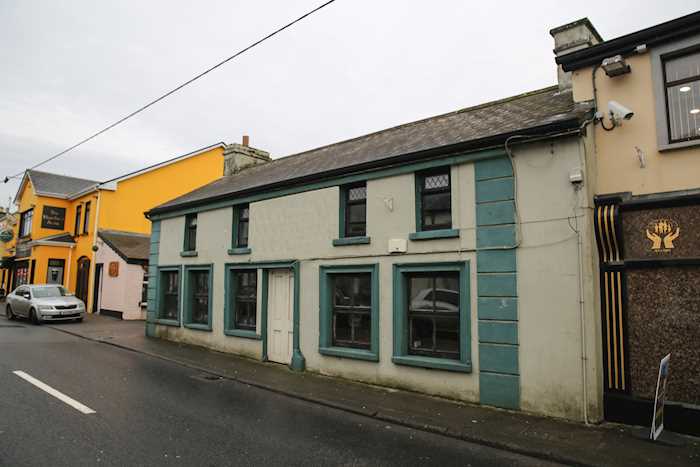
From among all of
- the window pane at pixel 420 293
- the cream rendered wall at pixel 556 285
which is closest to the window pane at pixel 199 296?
the window pane at pixel 420 293

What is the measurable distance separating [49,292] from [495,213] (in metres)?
21.2

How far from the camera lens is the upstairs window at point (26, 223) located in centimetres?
3178

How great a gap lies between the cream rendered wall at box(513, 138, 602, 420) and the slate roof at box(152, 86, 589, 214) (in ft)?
2.52

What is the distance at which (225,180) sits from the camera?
17344 mm

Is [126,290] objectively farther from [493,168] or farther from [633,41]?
[633,41]

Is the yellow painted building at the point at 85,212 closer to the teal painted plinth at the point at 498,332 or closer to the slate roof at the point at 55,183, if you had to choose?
the slate roof at the point at 55,183

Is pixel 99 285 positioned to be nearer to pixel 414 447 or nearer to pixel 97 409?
pixel 97 409

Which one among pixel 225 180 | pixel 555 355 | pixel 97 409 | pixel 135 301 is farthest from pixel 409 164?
pixel 135 301

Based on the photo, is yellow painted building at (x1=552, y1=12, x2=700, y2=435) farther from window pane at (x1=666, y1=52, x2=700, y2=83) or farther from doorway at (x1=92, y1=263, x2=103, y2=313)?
doorway at (x1=92, y1=263, x2=103, y2=313)

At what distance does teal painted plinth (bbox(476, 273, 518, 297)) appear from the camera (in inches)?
312

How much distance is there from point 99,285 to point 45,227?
28.1ft

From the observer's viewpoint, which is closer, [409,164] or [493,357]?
[493,357]

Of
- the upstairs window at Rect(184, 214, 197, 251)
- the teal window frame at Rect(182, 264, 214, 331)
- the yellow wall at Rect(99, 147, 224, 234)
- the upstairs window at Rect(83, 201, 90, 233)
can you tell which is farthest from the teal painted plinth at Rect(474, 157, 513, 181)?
the upstairs window at Rect(83, 201, 90, 233)

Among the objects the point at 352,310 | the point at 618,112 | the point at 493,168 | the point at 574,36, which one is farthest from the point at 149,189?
the point at 618,112
